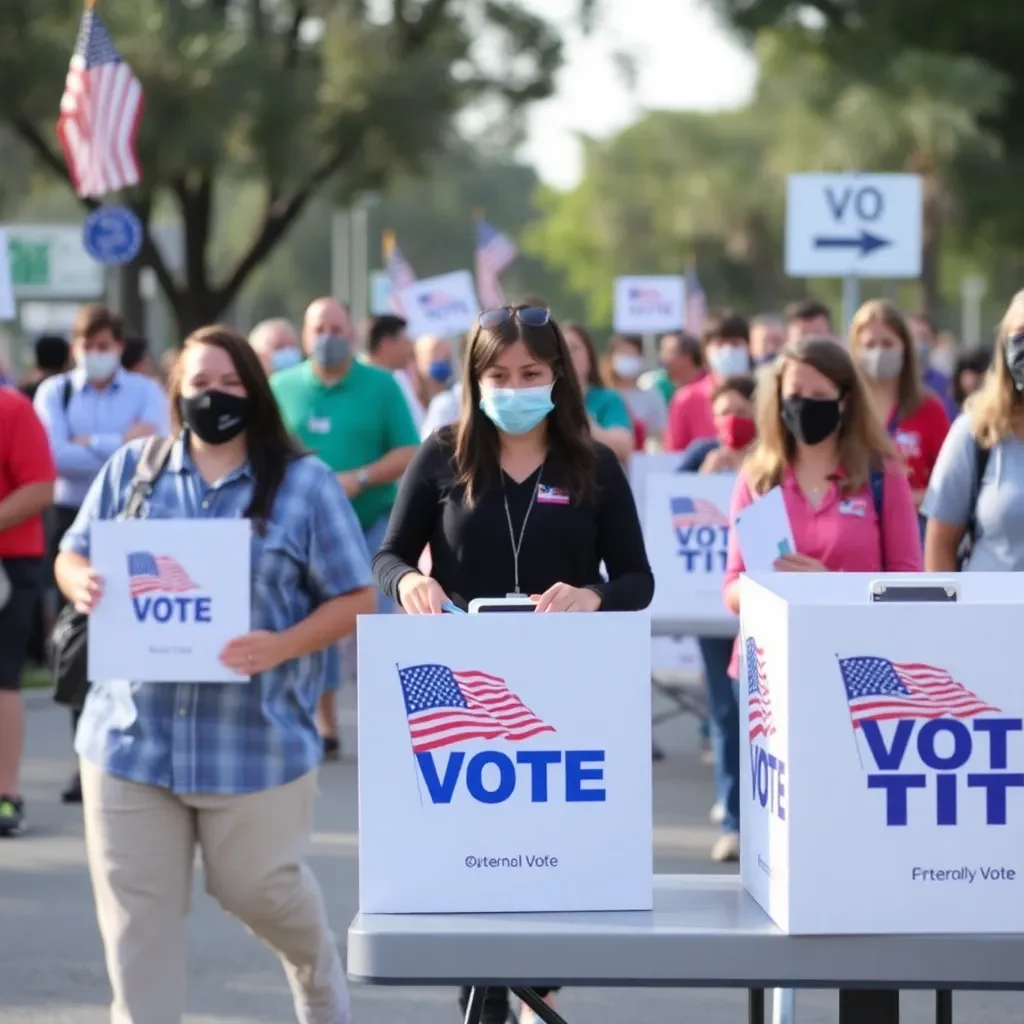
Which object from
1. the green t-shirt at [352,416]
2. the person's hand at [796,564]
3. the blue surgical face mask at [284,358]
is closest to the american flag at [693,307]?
the blue surgical face mask at [284,358]

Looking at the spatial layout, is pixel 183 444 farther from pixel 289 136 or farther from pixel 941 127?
pixel 941 127

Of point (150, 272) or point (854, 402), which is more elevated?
point (150, 272)

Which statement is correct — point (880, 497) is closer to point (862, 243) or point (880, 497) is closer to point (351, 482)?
point (351, 482)

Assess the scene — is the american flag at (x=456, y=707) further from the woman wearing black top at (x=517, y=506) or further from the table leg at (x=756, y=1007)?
the woman wearing black top at (x=517, y=506)

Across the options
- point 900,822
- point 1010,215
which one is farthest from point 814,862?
point 1010,215

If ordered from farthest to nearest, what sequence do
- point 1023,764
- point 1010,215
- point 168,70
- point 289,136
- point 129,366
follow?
point 1010,215, point 289,136, point 168,70, point 129,366, point 1023,764

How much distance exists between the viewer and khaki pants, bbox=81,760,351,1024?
16.3 ft

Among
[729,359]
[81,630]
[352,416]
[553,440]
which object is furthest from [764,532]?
[729,359]

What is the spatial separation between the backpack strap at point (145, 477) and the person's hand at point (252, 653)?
416 mm

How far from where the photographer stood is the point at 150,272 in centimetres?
3456

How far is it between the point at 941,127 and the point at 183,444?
31451mm

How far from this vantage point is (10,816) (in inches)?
351

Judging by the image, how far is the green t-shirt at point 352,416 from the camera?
10.2 metres

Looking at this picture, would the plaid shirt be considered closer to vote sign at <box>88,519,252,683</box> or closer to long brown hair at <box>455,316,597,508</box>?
vote sign at <box>88,519,252,683</box>
